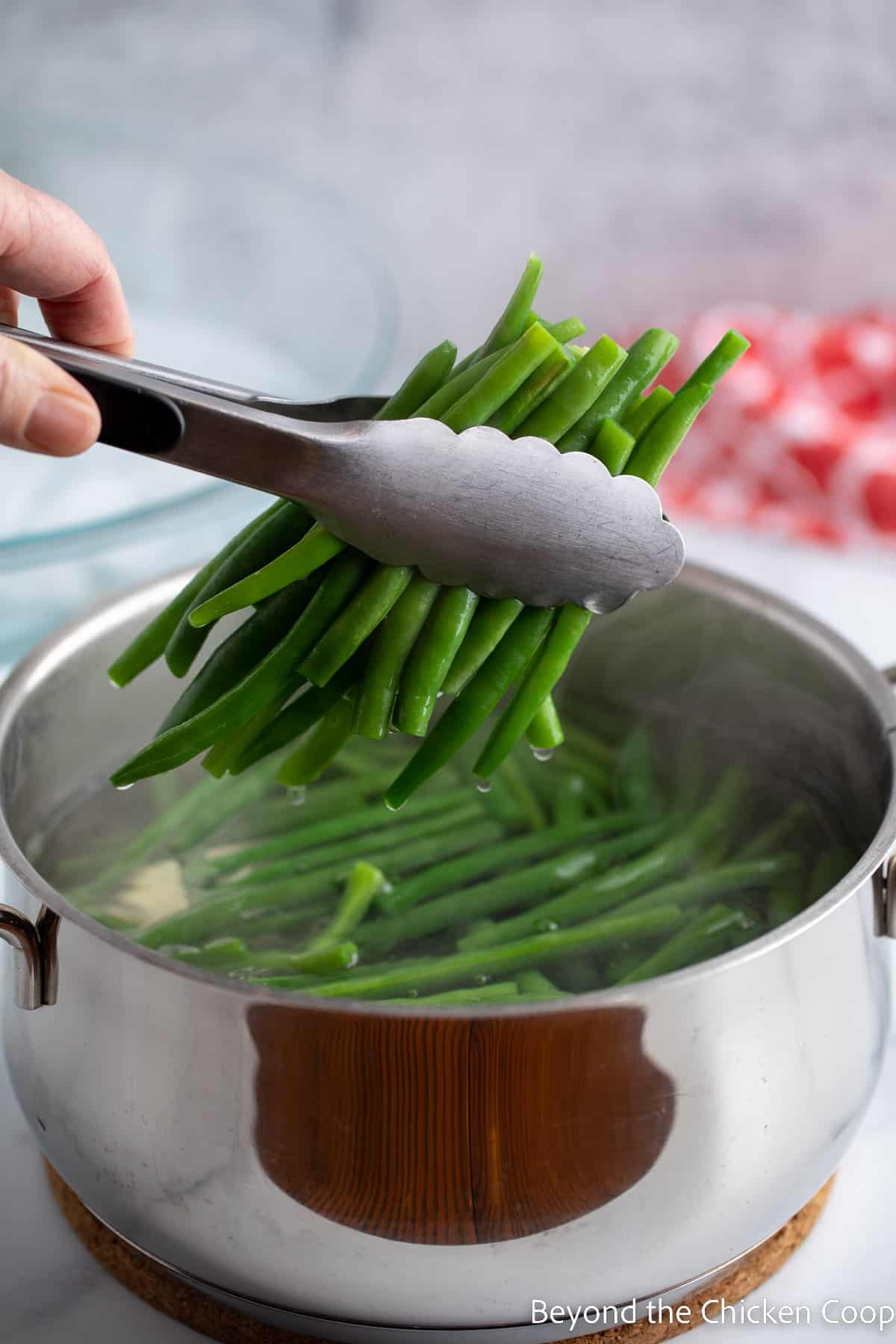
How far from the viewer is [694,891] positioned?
45.1 inches

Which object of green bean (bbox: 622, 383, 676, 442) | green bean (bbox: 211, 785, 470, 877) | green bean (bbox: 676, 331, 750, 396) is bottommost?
green bean (bbox: 211, 785, 470, 877)

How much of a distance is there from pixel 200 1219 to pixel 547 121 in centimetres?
186

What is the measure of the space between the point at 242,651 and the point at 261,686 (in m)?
0.06

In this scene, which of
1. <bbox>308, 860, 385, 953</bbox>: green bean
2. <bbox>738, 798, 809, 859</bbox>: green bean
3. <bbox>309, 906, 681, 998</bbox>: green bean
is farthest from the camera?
<bbox>738, 798, 809, 859</bbox>: green bean

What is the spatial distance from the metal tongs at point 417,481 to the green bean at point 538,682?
0.04 m

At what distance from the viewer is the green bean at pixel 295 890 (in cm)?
110

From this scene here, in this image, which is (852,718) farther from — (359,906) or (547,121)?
(547,121)

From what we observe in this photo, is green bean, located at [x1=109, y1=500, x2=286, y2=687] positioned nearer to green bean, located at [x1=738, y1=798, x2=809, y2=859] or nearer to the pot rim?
the pot rim

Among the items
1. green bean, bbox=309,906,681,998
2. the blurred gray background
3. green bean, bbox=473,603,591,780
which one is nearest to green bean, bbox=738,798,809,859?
green bean, bbox=309,906,681,998

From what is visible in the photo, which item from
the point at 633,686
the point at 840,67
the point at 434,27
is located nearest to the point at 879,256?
the point at 840,67

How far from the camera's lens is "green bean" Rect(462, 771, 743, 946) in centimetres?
109

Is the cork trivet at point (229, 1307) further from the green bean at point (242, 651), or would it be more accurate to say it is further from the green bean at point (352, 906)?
the green bean at point (242, 651)

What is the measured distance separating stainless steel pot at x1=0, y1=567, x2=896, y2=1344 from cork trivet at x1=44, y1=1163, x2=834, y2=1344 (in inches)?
1.6

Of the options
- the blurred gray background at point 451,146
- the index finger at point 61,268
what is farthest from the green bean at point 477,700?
the blurred gray background at point 451,146
